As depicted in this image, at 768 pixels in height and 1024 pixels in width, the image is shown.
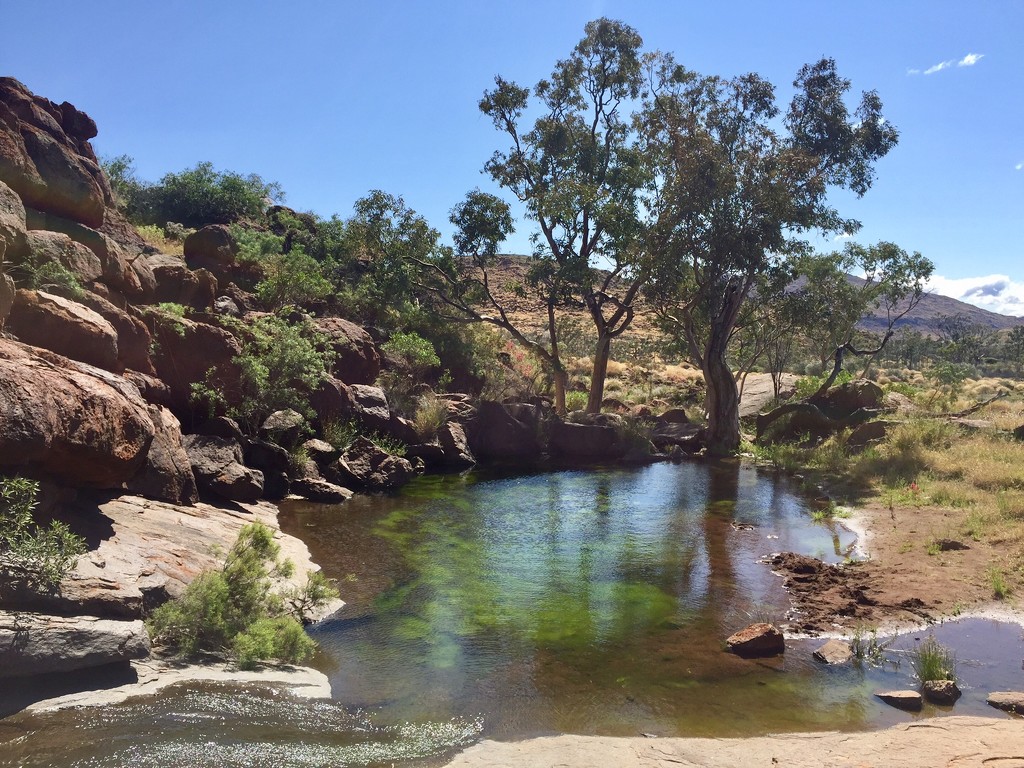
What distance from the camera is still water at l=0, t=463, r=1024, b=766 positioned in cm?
568

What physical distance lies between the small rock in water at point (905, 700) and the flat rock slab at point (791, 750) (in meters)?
0.40

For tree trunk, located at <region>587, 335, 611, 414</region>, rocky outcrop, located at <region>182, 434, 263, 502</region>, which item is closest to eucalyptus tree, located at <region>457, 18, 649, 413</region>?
tree trunk, located at <region>587, 335, 611, 414</region>

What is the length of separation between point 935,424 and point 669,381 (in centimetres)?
2004

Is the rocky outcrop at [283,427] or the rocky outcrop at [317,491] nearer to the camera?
the rocky outcrop at [317,491]

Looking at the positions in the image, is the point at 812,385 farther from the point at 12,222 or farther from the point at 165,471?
the point at 12,222

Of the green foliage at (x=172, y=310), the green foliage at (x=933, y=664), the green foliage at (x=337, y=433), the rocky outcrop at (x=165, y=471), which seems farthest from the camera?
the green foliage at (x=337, y=433)

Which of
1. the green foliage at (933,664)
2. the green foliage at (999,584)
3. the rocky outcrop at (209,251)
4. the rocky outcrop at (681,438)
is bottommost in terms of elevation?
the green foliage at (933,664)

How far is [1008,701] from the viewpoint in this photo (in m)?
6.65

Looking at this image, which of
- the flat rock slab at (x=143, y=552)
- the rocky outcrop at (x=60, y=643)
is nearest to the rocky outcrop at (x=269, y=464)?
the flat rock slab at (x=143, y=552)

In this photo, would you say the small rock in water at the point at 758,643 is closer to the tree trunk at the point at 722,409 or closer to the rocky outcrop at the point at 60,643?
the rocky outcrop at the point at 60,643

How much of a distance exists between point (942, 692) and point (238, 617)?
700cm

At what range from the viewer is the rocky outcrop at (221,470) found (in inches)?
502

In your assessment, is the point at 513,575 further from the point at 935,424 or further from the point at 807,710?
the point at 935,424

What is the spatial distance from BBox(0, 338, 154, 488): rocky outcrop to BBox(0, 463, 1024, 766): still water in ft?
8.57
